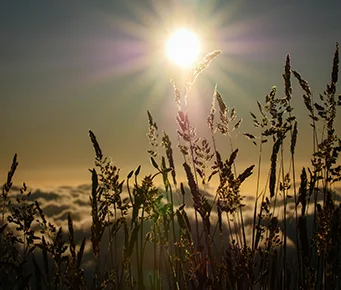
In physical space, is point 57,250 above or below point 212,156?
below

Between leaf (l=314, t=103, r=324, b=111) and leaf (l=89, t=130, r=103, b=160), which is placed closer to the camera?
leaf (l=89, t=130, r=103, b=160)

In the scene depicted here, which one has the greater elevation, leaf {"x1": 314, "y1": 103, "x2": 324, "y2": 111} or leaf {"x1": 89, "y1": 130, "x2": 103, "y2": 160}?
leaf {"x1": 314, "y1": 103, "x2": 324, "y2": 111}

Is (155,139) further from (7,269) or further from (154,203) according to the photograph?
(7,269)

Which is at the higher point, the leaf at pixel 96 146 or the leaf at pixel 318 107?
the leaf at pixel 318 107

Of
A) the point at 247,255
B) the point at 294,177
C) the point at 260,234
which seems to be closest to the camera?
the point at 247,255

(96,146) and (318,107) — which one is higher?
(318,107)

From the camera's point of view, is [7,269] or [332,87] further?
[332,87]

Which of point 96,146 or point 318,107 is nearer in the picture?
point 96,146

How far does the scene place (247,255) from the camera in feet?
8.52

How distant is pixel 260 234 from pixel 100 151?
1058 millimetres

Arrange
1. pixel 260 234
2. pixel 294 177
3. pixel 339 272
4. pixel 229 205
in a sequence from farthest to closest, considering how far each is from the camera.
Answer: pixel 294 177 → pixel 339 272 → pixel 260 234 → pixel 229 205

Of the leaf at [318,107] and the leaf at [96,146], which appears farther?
the leaf at [318,107]

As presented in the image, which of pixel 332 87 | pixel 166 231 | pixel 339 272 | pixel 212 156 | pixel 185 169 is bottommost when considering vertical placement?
pixel 339 272

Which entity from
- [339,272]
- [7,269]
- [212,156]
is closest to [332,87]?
[212,156]
